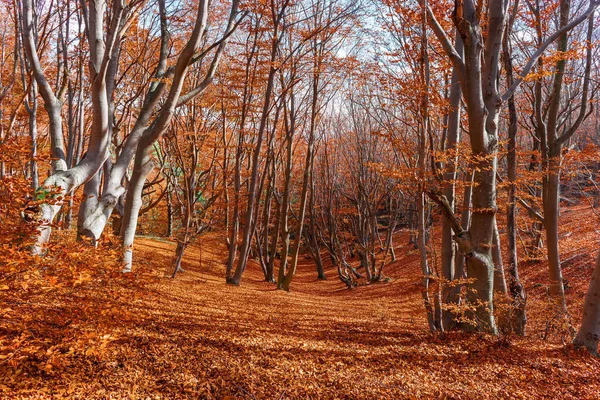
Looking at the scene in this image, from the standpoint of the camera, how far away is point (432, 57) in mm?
7223

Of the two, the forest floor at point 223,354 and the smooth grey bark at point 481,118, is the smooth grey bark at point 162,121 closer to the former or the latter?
the forest floor at point 223,354

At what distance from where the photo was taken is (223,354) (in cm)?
346

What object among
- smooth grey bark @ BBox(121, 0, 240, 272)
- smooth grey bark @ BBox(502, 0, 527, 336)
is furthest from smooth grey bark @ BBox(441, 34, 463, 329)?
smooth grey bark @ BBox(121, 0, 240, 272)

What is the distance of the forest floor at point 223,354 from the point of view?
99.8 inches

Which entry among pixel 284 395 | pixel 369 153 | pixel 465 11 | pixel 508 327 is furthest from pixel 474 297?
pixel 369 153

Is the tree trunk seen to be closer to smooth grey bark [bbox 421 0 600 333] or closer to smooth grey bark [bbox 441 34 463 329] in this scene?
smooth grey bark [bbox 421 0 600 333]

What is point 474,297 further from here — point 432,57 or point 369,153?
point 369,153

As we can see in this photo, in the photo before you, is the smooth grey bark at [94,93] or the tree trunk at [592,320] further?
the tree trunk at [592,320]

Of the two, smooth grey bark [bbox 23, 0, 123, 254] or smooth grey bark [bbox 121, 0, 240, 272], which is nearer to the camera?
smooth grey bark [bbox 23, 0, 123, 254]

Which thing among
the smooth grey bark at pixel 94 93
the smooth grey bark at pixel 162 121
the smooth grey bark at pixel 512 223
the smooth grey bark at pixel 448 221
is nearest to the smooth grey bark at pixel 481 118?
the smooth grey bark at pixel 448 221

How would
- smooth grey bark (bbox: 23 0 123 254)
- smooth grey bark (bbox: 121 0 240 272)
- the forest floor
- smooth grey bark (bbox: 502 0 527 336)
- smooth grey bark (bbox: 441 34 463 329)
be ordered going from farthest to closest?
smooth grey bark (bbox: 502 0 527 336) < smooth grey bark (bbox: 441 34 463 329) < smooth grey bark (bbox: 121 0 240 272) < smooth grey bark (bbox: 23 0 123 254) < the forest floor

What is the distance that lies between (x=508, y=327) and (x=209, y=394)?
4.01 m

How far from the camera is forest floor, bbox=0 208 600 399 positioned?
8.32 ft

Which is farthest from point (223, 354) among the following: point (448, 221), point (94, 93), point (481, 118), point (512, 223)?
point (512, 223)
